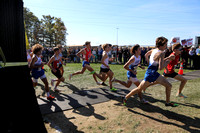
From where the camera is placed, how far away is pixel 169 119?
3.53 m

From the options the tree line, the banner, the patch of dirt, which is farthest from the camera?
the tree line

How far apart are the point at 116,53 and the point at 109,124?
17.0 meters

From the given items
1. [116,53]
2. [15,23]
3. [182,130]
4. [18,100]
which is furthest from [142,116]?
[116,53]

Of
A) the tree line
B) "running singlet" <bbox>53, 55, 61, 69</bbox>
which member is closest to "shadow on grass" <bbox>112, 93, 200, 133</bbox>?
"running singlet" <bbox>53, 55, 61, 69</bbox>

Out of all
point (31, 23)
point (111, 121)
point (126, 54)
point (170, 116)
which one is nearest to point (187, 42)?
point (126, 54)

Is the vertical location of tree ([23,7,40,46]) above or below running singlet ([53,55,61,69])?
above

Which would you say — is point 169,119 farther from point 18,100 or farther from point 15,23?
point 15,23

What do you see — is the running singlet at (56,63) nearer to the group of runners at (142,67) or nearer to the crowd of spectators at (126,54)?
the group of runners at (142,67)

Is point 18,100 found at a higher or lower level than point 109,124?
higher

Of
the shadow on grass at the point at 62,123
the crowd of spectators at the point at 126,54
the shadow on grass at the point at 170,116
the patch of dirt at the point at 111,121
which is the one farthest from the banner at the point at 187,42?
the shadow on grass at the point at 62,123

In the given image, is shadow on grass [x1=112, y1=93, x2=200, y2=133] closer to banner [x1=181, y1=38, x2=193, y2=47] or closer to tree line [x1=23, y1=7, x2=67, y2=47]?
banner [x1=181, y1=38, x2=193, y2=47]

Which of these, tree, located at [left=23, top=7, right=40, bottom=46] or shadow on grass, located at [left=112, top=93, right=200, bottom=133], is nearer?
shadow on grass, located at [left=112, top=93, right=200, bottom=133]

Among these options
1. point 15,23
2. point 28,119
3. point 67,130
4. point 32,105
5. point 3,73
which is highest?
A: point 15,23

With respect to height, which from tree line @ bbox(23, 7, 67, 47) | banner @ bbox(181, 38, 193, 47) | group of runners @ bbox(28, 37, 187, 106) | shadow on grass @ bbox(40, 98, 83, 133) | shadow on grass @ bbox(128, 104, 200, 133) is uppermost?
tree line @ bbox(23, 7, 67, 47)
